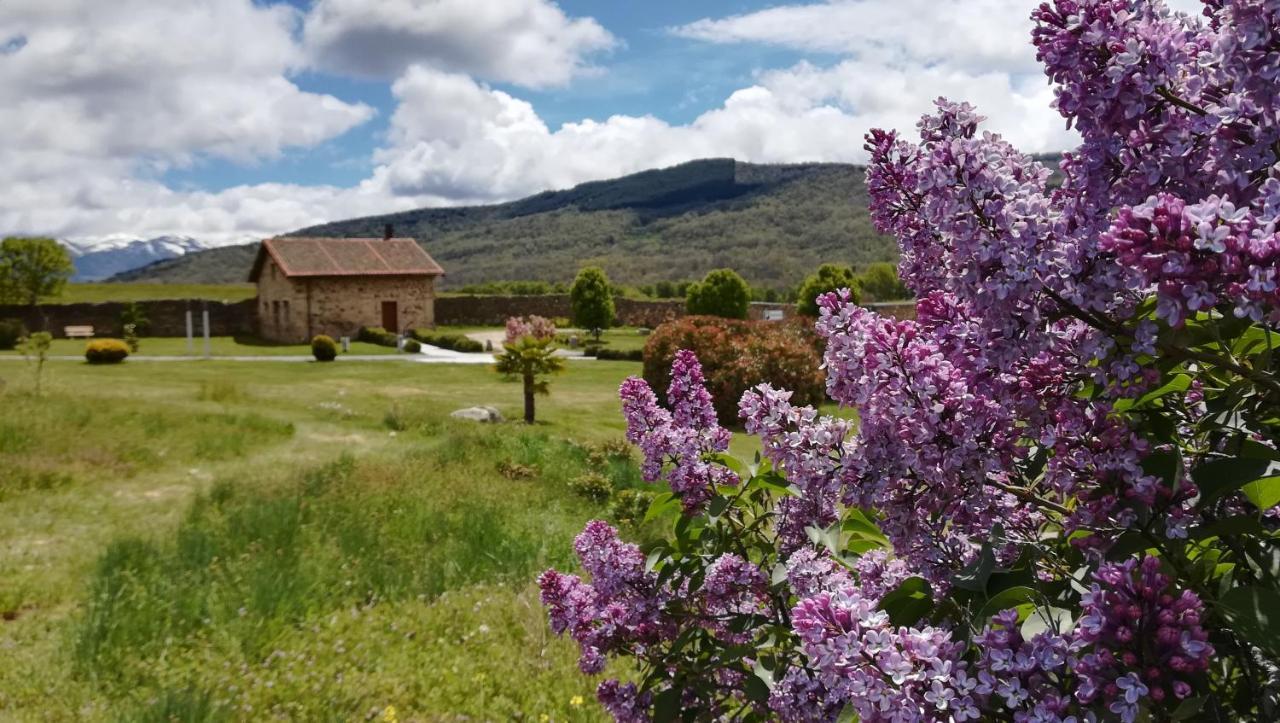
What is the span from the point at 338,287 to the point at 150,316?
36.7 ft

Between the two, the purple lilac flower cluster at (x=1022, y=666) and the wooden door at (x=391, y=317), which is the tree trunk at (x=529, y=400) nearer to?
the purple lilac flower cluster at (x=1022, y=666)

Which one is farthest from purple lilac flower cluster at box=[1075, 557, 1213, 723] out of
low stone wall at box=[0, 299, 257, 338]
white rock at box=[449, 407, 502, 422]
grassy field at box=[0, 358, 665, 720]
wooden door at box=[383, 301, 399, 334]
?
low stone wall at box=[0, 299, 257, 338]

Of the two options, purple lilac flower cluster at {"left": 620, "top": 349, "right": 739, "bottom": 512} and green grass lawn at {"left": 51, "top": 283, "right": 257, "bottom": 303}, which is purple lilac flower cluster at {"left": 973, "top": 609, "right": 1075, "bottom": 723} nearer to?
purple lilac flower cluster at {"left": 620, "top": 349, "right": 739, "bottom": 512}

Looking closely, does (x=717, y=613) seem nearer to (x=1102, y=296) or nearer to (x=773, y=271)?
(x=1102, y=296)

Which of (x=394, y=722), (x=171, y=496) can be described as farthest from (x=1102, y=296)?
(x=171, y=496)

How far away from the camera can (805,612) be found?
5.50 ft

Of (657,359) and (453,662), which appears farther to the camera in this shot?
(657,359)

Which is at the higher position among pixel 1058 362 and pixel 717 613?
pixel 1058 362

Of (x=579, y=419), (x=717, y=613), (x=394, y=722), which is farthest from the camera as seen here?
Result: (x=579, y=419)

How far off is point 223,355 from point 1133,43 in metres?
37.4

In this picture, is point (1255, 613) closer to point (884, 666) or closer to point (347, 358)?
point (884, 666)

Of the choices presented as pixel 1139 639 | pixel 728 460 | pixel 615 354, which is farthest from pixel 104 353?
pixel 1139 639

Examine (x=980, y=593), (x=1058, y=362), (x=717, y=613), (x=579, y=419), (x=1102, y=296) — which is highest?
(x=1102, y=296)

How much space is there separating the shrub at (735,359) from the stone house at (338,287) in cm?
2431
